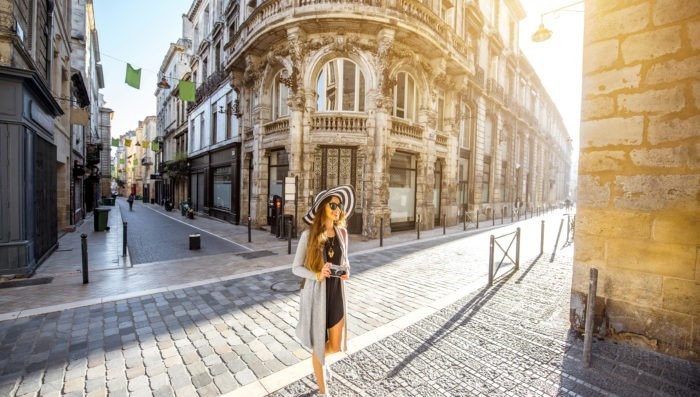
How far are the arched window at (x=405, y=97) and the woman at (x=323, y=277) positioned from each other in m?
11.3

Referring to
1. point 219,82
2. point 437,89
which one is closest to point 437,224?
point 437,89

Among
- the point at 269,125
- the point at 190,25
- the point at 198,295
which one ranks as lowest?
the point at 198,295

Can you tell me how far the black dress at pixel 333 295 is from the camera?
9.10ft

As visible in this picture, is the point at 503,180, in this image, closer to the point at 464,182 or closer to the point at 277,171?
the point at 464,182

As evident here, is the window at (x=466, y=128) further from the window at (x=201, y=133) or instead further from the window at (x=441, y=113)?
the window at (x=201, y=133)

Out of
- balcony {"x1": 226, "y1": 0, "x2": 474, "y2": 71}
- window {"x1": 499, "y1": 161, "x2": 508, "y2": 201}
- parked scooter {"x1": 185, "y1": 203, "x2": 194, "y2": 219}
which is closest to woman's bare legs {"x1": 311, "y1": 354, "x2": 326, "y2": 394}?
balcony {"x1": 226, "y1": 0, "x2": 474, "y2": 71}

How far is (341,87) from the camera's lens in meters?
12.5

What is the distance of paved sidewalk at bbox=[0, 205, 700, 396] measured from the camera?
2953mm

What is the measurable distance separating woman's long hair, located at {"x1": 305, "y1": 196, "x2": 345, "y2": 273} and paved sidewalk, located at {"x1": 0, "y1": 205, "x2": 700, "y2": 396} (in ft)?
4.23

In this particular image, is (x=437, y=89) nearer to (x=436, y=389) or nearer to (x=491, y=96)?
(x=491, y=96)

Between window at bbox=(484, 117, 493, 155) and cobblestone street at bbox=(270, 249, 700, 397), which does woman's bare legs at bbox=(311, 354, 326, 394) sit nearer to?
cobblestone street at bbox=(270, 249, 700, 397)

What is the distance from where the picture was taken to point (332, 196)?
279 cm

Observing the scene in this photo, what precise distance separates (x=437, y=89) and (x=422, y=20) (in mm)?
3460

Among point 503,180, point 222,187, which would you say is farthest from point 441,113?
point 222,187
